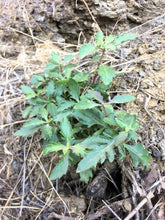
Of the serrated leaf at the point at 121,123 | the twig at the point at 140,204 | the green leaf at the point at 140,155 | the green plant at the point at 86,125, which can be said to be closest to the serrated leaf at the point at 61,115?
the green plant at the point at 86,125

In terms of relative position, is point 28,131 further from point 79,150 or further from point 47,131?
point 79,150

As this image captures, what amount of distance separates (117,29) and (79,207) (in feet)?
6.34

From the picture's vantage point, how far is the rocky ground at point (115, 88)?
51.3 inches

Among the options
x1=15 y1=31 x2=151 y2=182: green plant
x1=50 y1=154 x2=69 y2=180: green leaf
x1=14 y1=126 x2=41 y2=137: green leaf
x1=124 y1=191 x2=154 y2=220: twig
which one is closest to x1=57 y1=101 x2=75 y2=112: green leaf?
x1=15 y1=31 x2=151 y2=182: green plant

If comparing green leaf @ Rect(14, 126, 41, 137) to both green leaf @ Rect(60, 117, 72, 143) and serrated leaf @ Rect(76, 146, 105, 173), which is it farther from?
serrated leaf @ Rect(76, 146, 105, 173)

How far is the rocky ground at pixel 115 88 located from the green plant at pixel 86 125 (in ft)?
0.73

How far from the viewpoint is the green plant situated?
1106 mm

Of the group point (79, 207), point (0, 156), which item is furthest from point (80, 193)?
point (0, 156)

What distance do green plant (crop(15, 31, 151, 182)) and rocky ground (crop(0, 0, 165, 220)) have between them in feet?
0.73

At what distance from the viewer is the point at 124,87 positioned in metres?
1.66

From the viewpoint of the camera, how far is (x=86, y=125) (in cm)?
142

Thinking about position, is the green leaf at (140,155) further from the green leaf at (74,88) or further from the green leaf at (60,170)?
the green leaf at (74,88)

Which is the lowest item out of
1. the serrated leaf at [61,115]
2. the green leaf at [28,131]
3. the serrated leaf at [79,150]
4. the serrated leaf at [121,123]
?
the green leaf at [28,131]

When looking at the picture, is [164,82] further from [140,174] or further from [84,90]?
[140,174]
